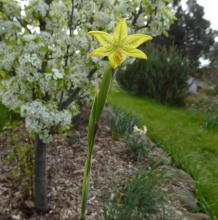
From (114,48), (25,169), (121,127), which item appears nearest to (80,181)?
(25,169)

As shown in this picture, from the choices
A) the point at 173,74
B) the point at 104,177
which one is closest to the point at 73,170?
the point at 104,177

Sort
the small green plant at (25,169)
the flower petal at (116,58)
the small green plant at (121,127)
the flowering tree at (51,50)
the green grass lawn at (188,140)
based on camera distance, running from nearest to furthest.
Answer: the flower petal at (116,58) → the flowering tree at (51,50) → the small green plant at (25,169) → the green grass lawn at (188,140) → the small green plant at (121,127)

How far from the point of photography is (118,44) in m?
1.58

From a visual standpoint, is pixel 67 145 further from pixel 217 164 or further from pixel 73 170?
pixel 217 164

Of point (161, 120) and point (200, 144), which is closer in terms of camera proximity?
point (200, 144)

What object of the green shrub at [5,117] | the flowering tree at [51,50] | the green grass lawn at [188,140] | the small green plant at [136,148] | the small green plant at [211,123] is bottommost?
the green grass lawn at [188,140]

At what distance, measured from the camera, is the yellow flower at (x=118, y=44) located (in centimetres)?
155

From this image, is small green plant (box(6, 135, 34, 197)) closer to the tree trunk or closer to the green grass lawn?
the tree trunk

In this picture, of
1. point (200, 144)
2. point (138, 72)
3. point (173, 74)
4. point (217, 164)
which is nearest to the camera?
point (217, 164)

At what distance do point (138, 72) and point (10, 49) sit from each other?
739cm

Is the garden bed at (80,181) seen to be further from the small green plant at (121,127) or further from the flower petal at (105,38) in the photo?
the flower petal at (105,38)

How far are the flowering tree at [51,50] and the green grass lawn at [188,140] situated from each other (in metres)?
1.41

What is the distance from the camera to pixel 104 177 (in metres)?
3.46

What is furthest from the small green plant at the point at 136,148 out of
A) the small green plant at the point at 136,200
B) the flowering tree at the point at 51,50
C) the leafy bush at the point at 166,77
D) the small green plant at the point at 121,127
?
the leafy bush at the point at 166,77
